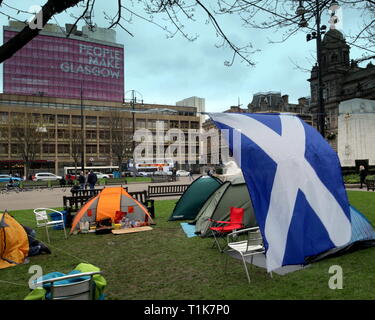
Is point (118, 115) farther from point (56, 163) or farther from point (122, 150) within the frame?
point (56, 163)

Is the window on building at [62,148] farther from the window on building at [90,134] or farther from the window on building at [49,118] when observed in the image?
the window on building at [49,118]

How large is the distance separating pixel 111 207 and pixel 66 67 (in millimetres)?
88131

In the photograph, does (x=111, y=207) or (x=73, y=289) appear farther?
(x=111, y=207)

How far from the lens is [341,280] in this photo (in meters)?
5.41

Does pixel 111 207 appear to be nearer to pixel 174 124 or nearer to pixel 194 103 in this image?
pixel 174 124

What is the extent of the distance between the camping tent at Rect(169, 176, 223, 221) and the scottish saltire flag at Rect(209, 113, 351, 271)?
5785 mm

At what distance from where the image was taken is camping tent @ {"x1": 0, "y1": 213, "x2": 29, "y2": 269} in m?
6.95

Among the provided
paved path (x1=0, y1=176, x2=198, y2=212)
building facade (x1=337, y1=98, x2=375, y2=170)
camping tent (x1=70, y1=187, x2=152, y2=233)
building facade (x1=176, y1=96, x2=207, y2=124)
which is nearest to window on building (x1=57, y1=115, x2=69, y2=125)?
building facade (x1=176, y1=96, x2=207, y2=124)

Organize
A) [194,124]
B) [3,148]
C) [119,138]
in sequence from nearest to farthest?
[119,138]
[3,148]
[194,124]

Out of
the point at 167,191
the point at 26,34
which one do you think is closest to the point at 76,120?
the point at 167,191

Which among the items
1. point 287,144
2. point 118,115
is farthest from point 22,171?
point 287,144

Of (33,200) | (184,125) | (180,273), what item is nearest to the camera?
(180,273)

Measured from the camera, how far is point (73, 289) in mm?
3678
